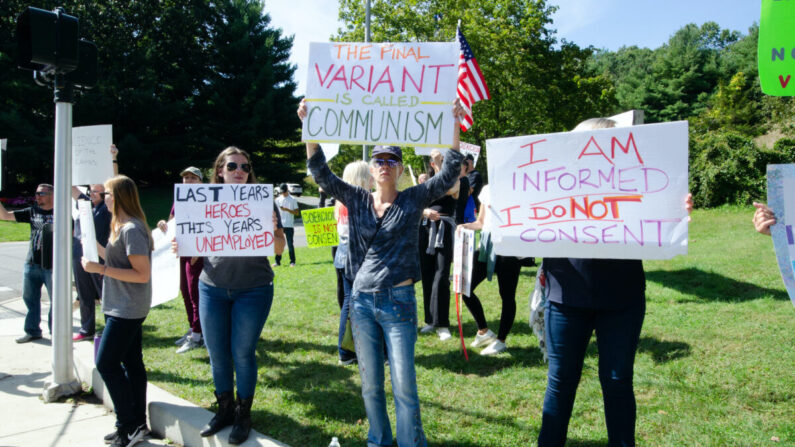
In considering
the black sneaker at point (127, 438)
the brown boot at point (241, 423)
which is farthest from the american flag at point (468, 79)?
the black sneaker at point (127, 438)

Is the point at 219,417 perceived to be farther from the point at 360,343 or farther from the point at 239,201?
the point at 239,201

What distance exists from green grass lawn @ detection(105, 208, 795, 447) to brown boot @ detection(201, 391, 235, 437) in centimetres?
23

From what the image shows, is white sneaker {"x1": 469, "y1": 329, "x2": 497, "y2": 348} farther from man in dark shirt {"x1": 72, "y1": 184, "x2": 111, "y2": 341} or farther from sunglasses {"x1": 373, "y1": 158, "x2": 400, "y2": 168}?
man in dark shirt {"x1": 72, "y1": 184, "x2": 111, "y2": 341}

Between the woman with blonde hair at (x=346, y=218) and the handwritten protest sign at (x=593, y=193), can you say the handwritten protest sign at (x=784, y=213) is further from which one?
the woman with blonde hair at (x=346, y=218)

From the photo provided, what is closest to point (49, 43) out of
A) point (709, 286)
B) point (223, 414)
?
point (223, 414)

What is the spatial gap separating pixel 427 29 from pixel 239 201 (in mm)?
23403

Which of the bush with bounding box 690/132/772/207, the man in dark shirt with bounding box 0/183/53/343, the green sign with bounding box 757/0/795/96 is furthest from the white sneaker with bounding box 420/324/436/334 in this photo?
the bush with bounding box 690/132/772/207

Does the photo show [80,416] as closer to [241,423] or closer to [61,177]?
[241,423]

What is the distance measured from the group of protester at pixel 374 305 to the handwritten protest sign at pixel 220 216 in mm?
130

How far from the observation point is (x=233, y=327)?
3.43m

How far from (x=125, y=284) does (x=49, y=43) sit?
222 cm

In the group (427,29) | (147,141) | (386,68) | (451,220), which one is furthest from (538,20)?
(147,141)

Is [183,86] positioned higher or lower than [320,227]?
higher

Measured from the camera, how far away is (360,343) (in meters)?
3.02
